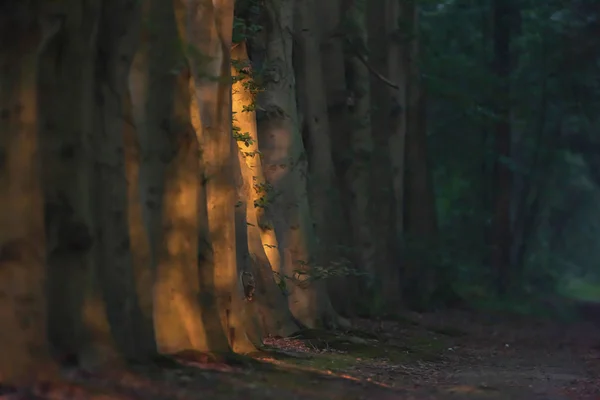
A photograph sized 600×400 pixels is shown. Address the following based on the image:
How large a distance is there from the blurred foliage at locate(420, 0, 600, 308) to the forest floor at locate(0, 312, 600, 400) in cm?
667

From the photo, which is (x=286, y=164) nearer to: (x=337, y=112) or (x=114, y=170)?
(x=337, y=112)

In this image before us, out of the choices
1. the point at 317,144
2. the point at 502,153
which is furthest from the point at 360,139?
the point at 502,153

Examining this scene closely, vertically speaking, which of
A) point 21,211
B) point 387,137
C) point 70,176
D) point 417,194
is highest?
point 387,137

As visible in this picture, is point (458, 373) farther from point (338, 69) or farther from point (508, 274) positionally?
point (508, 274)

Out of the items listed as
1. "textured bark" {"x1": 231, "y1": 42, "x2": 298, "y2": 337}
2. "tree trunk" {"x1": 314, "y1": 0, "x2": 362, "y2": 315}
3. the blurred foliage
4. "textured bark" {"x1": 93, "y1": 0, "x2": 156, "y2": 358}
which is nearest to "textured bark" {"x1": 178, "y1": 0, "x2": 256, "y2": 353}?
"textured bark" {"x1": 93, "y1": 0, "x2": 156, "y2": 358}

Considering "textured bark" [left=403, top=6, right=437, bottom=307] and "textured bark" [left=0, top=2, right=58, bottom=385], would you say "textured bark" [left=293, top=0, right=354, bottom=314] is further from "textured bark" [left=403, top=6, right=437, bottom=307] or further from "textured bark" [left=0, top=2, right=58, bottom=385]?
"textured bark" [left=0, top=2, right=58, bottom=385]

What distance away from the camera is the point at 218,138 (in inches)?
467

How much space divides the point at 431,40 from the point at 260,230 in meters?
18.0

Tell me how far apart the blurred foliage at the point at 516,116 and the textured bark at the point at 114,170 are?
1832cm

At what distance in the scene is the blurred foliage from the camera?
29031 millimetres

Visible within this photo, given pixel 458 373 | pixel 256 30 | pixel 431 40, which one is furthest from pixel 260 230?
pixel 431 40

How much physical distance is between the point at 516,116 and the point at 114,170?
23794mm

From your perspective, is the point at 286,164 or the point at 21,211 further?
the point at 286,164

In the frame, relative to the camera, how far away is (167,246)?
34.7 ft
